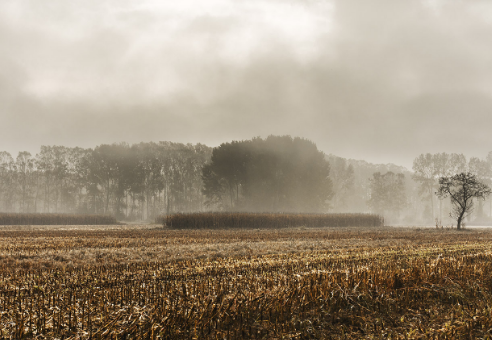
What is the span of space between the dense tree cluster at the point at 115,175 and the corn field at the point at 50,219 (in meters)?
20.5

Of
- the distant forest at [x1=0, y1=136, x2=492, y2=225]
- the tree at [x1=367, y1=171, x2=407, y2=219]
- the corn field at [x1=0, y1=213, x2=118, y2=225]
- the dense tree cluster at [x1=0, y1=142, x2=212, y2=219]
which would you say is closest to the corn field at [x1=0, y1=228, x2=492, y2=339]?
the corn field at [x1=0, y1=213, x2=118, y2=225]

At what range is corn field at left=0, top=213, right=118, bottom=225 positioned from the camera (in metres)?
51.3

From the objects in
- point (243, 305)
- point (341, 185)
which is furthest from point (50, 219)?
point (341, 185)

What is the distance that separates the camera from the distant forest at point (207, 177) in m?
72.1

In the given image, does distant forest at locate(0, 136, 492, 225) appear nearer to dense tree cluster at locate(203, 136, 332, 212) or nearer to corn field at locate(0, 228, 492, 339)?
dense tree cluster at locate(203, 136, 332, 212)

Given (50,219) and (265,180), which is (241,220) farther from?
(265,180)

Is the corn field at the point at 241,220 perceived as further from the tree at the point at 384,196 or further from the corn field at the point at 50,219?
the tree at the point at 384,196

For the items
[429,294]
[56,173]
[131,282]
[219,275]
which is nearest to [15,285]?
[131,282]

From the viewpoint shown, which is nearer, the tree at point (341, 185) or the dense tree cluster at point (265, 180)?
the dense tree cluster at point (265, 180)

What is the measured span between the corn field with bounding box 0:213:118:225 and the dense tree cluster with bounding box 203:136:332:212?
Answer: 21508mm

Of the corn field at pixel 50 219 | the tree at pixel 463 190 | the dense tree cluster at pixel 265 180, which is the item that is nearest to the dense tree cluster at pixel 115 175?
the dense tree cluster at pixel 265 180

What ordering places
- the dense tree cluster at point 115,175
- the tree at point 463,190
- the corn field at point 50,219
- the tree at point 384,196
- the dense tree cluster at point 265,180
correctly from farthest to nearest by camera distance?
1. the tree at point 384,196
2. the dense tree cluster at point 115,175
3. the dense tree cluster at point 265,180
4. the corn field at point 50,219
5. the tree at point 463,190

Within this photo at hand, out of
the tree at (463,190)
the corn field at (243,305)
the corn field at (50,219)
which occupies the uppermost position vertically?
the tree at (463,190)

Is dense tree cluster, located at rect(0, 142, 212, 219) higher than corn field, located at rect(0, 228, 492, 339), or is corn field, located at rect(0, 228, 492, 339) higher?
dense tree cluster, located at rect(0, 142, 212, 219)
